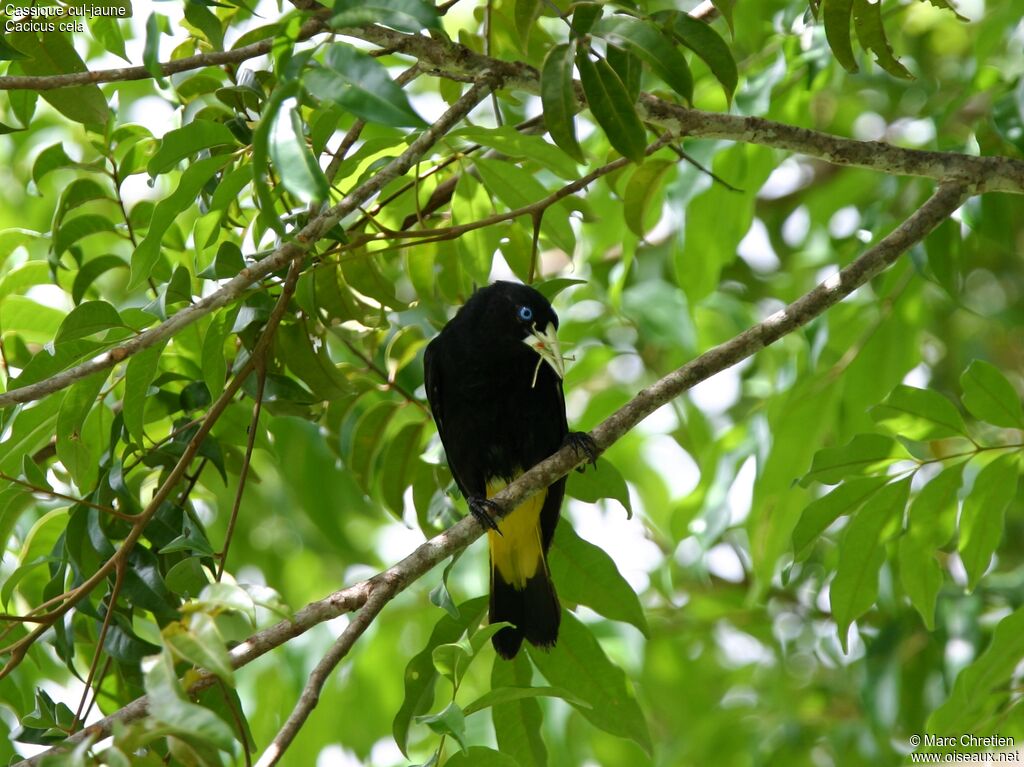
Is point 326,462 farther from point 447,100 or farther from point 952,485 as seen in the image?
point 952,485

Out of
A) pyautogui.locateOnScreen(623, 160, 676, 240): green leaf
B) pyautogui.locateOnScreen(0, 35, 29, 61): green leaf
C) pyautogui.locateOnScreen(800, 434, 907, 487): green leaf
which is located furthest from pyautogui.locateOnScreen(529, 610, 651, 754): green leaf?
pyautogui.locateOnScreen(0, 35, 29, 61): green leaf

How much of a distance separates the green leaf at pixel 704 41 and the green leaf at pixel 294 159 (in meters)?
0.92

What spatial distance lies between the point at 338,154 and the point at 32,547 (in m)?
1.32

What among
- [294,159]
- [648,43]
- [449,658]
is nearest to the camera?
[294,159]

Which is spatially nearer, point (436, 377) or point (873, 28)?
point (873, 28)

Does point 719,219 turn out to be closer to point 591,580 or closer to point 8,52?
point 591,580

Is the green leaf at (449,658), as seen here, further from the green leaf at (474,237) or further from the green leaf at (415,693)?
the green leaf at (474,237)

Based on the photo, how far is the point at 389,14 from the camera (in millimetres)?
1814

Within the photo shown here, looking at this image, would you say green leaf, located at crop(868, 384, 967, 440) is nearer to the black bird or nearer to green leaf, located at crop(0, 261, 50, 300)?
the black bird

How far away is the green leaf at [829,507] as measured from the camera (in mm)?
2717

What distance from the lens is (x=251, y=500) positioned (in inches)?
245

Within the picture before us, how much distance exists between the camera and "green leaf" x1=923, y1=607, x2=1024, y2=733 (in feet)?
8.92

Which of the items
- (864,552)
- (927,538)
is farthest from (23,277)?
(927,538)

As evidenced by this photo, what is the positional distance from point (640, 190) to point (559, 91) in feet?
3.70
